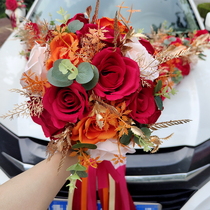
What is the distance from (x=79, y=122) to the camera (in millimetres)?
748

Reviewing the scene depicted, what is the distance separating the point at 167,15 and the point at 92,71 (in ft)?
5.89

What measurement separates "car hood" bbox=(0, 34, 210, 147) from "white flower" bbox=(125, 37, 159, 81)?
708mm

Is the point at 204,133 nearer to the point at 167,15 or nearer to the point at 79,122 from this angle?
the point at 79,122

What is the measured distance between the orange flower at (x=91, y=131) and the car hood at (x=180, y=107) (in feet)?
2.35

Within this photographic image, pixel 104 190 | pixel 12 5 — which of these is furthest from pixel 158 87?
pixel 12 5

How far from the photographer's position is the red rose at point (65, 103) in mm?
690

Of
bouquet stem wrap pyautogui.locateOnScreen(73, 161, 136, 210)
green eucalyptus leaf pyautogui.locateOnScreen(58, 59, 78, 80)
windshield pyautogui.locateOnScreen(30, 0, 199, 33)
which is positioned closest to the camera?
green eucalyptus leaf pyautogui.locateOnScreen(58, 59, 78, 80)

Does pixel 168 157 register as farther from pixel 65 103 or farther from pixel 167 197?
pixel 65 103

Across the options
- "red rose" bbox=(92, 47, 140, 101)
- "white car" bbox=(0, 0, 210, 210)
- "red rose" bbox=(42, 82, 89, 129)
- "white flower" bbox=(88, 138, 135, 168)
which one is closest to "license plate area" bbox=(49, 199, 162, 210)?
"white car" bbox=(0, 0, 210, 210)

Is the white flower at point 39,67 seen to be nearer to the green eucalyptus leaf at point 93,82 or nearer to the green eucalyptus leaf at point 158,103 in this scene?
the green eucalyptus leaf at point 93,82

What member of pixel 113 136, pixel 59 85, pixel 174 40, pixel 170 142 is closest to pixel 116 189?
pixel 170 142

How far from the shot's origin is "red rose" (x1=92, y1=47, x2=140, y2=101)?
692mm

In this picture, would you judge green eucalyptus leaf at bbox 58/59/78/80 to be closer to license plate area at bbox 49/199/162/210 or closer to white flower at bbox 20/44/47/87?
white flower at bbox 20/44/47/87

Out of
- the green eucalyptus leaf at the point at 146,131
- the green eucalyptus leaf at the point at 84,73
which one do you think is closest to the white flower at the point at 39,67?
the green eucalyptus leaf at the point at 84,73
